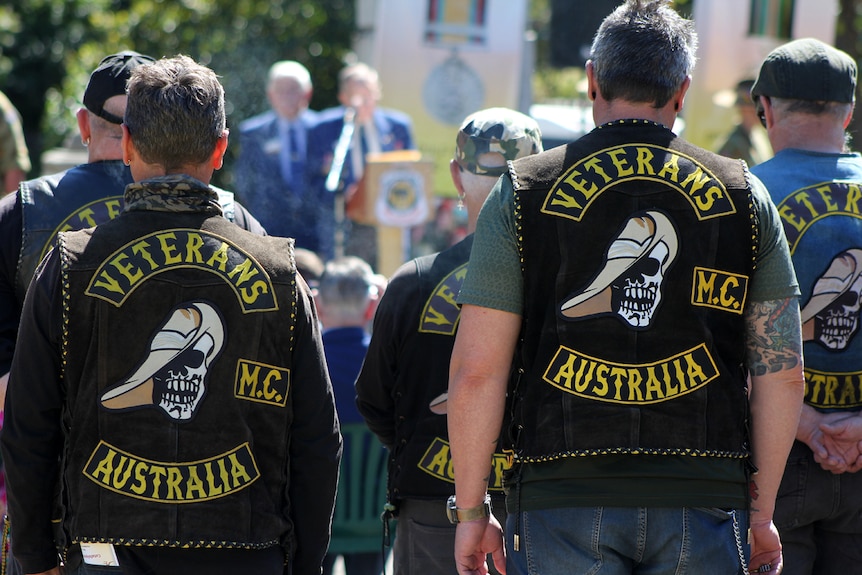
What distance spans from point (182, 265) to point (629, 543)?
121 cm

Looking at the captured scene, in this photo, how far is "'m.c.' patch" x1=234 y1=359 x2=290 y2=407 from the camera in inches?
111

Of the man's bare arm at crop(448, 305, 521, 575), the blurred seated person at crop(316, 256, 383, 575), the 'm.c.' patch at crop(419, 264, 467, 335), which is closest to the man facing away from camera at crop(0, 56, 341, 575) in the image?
the man's bare arm at crop(448, 305, 521, 575)

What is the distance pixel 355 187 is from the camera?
913 cm

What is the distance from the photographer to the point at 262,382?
2.85m

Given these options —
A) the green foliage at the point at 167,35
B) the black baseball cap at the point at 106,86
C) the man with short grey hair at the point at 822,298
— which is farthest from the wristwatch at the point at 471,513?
the green foliage at the point at 167,35

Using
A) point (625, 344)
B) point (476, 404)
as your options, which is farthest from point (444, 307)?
point (625, 344)

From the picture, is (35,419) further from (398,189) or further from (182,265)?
(398,189)

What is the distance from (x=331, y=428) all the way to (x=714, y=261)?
1024 mm

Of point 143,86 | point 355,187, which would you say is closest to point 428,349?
point 143,86

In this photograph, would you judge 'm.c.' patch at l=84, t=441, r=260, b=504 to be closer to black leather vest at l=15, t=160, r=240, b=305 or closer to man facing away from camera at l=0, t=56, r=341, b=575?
man facing away from camera at l=0, t=56, r=341, b=575

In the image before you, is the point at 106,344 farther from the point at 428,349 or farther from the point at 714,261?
the point at 714,261

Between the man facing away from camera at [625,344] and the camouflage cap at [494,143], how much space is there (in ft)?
3.23

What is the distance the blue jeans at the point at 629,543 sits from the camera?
265 cm

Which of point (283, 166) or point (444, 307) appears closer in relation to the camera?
point (444, 307)
